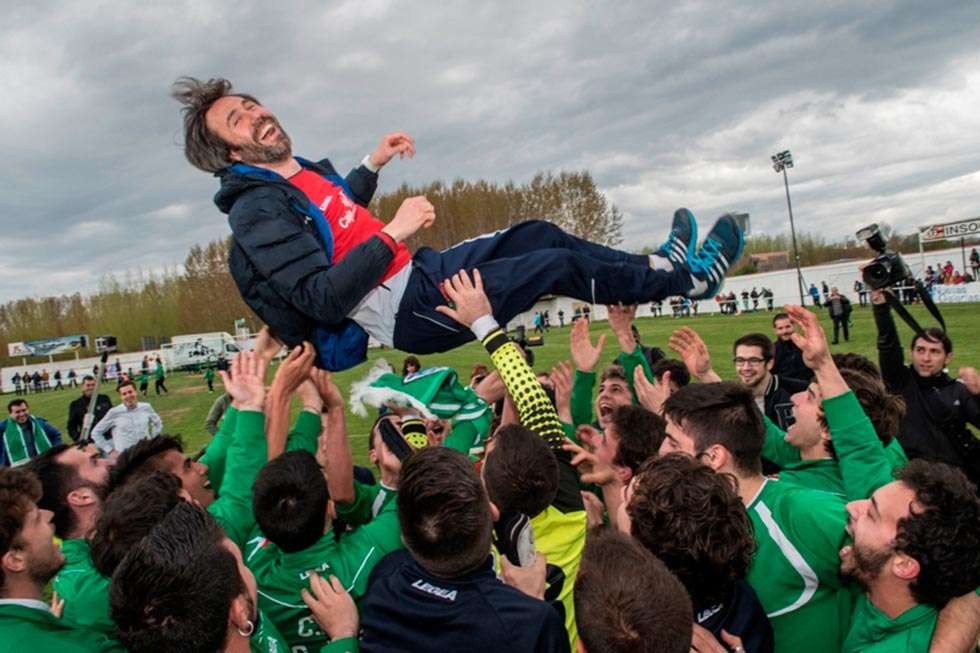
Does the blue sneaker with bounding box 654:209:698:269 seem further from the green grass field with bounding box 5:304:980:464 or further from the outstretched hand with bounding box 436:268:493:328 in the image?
the green grass field with bounding box 5:304:980:464


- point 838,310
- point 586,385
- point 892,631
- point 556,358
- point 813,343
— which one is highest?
point 813,343

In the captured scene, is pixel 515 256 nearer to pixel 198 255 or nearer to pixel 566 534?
pixel 566 534

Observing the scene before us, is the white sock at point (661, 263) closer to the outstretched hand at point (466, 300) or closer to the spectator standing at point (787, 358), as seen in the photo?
the outstretched hand at point (466, 300)

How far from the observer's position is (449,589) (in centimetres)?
201

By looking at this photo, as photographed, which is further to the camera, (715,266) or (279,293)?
(715,266)

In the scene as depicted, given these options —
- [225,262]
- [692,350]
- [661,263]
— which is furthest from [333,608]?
[225,262]

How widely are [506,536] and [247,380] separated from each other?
1.52m

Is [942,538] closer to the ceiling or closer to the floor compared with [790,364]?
closer to the ceiling

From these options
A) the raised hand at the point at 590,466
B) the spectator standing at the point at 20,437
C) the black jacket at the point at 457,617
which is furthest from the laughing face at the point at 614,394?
the spectator standing at the point at 20,437

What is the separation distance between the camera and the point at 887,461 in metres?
2.80

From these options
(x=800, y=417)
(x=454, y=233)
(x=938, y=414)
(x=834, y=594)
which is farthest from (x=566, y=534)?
(x=454, y=233)

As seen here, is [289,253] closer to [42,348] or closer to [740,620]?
[740,620]

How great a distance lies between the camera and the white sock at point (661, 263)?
356cm

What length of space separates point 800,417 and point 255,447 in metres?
2.71
